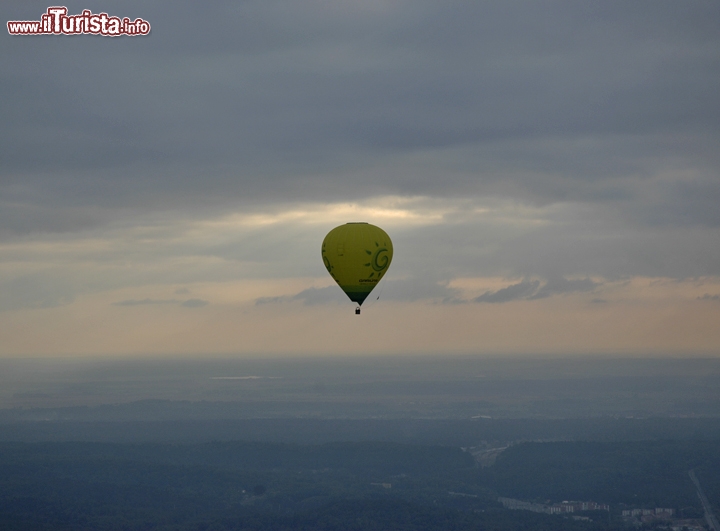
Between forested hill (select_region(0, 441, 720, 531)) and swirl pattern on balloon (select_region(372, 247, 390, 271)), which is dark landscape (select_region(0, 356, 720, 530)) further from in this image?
swirl pattern on balloon (select_region(372, 247, 390, 271))

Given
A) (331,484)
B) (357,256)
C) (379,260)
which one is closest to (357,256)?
(357,256)

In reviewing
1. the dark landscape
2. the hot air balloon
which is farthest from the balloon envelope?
the dark landscape

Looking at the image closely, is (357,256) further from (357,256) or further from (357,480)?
(357,480)

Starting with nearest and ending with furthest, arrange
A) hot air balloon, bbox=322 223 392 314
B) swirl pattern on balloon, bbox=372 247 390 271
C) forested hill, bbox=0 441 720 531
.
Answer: hot air balloon, bbox=322 223 392 314 → swirl pattern on balloon, bbox=372 247 390 271 → forested hill, bbox=0 441 720 531

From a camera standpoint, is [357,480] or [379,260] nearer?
[379,260]

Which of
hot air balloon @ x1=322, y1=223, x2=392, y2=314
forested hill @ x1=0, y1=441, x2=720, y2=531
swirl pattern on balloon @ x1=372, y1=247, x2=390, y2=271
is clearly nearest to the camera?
hot air balloon @ x1=322, y1=223, x2=392, y2=314

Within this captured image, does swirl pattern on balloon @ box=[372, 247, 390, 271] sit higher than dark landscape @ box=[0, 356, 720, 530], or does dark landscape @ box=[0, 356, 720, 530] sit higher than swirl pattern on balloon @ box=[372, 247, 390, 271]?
swirl pattern on balloon @ box=[372, 247, 390, 271]

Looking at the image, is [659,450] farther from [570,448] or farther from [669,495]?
[669,495]

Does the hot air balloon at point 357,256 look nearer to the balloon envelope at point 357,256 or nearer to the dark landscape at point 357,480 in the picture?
the balloon envelope at point 357,256
